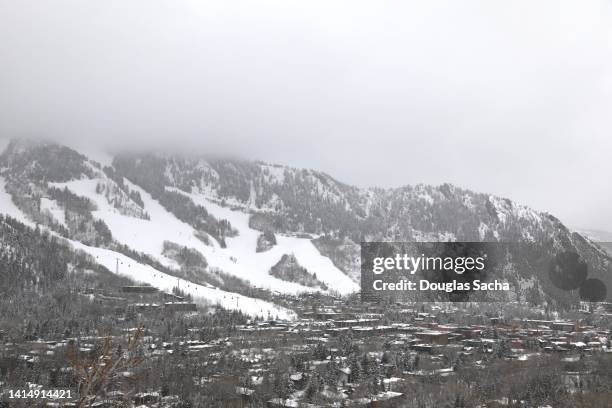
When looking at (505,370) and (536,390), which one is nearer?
(536,390)

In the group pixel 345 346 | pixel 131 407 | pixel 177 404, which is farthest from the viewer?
pixel 345 346

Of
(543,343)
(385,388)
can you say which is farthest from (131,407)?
(543,343)

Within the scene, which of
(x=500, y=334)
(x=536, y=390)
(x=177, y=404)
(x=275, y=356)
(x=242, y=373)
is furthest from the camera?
(x=500, y=334)

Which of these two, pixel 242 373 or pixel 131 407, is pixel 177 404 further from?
pixel 242 373

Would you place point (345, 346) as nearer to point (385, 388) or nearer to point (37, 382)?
point (385, 388)

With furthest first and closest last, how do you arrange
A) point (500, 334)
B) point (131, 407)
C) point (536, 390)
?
point (500, 334), point (536, 390), point (131, 407)

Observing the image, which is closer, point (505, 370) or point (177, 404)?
point (177, 404)

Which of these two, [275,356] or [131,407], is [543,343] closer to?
[275,356]

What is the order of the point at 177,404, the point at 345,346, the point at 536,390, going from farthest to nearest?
the point at 345,346
the point at 536,390
the point at 177,404

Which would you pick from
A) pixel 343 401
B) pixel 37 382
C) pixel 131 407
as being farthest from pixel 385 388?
pixel 37 382
